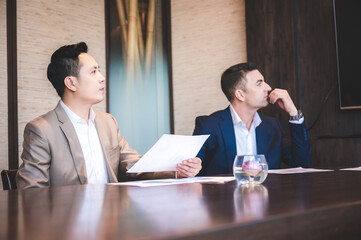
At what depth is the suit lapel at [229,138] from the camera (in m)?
2.47

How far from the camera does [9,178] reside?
1.91m

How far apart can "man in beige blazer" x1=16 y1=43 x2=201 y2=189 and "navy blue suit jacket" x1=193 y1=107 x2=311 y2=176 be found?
1.81 feet

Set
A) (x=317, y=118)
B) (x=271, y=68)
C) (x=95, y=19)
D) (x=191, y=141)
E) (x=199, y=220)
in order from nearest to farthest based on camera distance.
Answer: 1. (x=199, y=220)
2. (x=191, y=141)
3. (x=317, y=118)
4. (x=271, y=68)
5. (x=95, y=19)

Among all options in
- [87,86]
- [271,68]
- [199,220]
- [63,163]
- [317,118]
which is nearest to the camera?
[199,220]

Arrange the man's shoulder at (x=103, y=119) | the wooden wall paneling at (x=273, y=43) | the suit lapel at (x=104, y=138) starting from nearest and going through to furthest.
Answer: the suit lapel at (x=104, y=138)
the man's shoulder at (x=103, y=119)
the wooden wall paneling at (x=273, y=43)

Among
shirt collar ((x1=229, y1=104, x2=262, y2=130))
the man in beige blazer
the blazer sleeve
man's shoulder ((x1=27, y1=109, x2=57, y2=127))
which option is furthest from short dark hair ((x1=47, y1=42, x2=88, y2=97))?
shirt collar ((x1=229, y1=104, x2=262, y2=130))

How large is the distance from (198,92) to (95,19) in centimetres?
124

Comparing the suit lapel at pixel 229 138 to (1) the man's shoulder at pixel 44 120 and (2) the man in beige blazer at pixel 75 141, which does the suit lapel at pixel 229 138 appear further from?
(1) the man's shoulder at pixel 44 120

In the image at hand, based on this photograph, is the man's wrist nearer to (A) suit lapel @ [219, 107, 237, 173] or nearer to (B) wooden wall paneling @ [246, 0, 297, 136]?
(A) suit lapel @ [219, 107, 237, 173]

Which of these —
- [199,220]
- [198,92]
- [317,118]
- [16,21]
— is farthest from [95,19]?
[199,220]

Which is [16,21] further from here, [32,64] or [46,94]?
[46,94]

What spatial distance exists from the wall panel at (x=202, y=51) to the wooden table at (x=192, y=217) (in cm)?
308

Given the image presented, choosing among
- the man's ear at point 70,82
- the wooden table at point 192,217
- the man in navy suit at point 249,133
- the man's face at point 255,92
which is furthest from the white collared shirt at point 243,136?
the wooden table at point 192,217

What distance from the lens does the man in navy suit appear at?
98.6 inches
